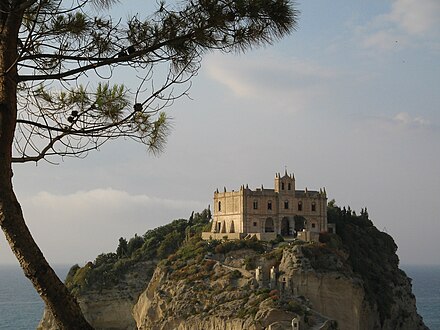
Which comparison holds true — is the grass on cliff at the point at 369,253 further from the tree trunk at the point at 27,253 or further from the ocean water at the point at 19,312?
the ocean water at the point at 19,312

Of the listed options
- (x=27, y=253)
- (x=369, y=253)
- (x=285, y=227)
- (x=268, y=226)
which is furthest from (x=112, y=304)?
(x=27, y=253)

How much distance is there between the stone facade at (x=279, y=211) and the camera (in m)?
51.4

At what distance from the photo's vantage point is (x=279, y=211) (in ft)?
169

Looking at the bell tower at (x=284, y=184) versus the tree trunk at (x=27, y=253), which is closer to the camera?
the tree trunk at (x=27, y=253)

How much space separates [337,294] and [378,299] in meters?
7.34

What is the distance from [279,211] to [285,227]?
1446 millimetres

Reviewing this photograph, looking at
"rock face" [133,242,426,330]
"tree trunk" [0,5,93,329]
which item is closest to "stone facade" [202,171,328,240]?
"rock face" [133,242,426,330]

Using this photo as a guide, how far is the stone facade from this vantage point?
51406mm

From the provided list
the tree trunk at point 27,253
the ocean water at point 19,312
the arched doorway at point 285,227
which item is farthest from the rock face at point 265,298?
the ocean water at point 19,312

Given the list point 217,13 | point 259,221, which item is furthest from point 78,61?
point 259,221

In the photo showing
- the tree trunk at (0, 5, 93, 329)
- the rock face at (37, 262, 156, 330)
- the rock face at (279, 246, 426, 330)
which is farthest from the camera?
the rock face at (37, 262, 156, 330)

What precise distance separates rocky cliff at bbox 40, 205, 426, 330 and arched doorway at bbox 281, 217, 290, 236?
358 cm

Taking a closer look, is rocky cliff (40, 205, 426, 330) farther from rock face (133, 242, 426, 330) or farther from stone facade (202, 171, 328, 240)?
stone facade (202, 171, 328, 240)

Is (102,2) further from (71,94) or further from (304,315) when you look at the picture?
(304,315)
